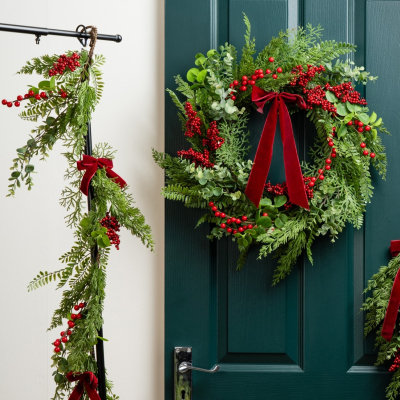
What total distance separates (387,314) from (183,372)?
1.82 ft

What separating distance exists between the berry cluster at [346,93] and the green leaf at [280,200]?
0.95 feet

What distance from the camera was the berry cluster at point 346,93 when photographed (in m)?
1.10

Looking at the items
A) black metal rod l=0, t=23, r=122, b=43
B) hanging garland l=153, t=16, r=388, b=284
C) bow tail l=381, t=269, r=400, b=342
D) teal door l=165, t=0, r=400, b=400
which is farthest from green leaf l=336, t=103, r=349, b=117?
black metal rod l=0, t=23, r=122, b=43

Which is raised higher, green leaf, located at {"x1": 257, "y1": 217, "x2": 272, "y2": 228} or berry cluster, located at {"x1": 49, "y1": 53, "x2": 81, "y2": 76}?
berry cluster, located at {"x1": 49, "y1": 53, "x2": 81, "y2": 76}

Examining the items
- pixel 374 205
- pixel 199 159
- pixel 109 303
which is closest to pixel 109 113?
pixel 199 159

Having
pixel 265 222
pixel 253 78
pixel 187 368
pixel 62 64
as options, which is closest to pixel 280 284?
pixel 265 222

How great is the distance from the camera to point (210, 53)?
3.60 feet

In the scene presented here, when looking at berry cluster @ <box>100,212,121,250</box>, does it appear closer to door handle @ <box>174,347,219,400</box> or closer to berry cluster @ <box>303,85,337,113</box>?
door handle @ <box>174,347,219,400</box>

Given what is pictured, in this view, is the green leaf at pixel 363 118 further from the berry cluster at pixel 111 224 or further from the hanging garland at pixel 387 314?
the berry cluster at pixel 111 224

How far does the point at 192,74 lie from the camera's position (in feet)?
3.66

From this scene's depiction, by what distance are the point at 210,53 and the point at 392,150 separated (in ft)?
1.87

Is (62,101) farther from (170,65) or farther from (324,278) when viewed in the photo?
(324,278)

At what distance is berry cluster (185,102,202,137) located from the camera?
3.50ft

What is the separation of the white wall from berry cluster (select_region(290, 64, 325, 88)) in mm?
379
